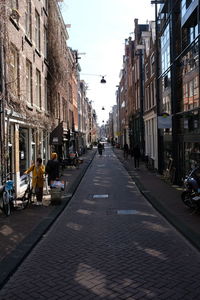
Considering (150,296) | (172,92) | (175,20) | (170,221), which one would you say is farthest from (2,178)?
(175,20)

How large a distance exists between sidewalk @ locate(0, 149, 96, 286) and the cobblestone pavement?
151 mm

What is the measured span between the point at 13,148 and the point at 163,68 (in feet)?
32.8

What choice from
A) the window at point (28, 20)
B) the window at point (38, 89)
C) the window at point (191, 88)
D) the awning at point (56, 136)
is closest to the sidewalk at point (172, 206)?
the window at point (191, 88)

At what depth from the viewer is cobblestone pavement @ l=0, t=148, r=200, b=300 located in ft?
15.4

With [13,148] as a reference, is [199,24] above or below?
above

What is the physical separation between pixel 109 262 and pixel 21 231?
2.84 m

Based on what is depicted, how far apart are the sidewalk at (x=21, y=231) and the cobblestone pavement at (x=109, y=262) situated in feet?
0.50

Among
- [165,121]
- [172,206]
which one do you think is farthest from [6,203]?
[165,121]

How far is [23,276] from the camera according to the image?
17.5ft

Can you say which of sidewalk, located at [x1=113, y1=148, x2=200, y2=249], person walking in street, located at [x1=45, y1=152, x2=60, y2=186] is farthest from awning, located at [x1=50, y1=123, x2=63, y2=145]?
person walking in street, located at [x1=45, y1=152, x2=60, y2=186]

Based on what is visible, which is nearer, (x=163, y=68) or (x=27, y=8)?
(x=27, y=8)

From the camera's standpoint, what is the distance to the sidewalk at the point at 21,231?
19.5 ft

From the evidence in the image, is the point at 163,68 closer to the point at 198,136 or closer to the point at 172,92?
the point at 172,92

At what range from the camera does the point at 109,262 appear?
232 inches
